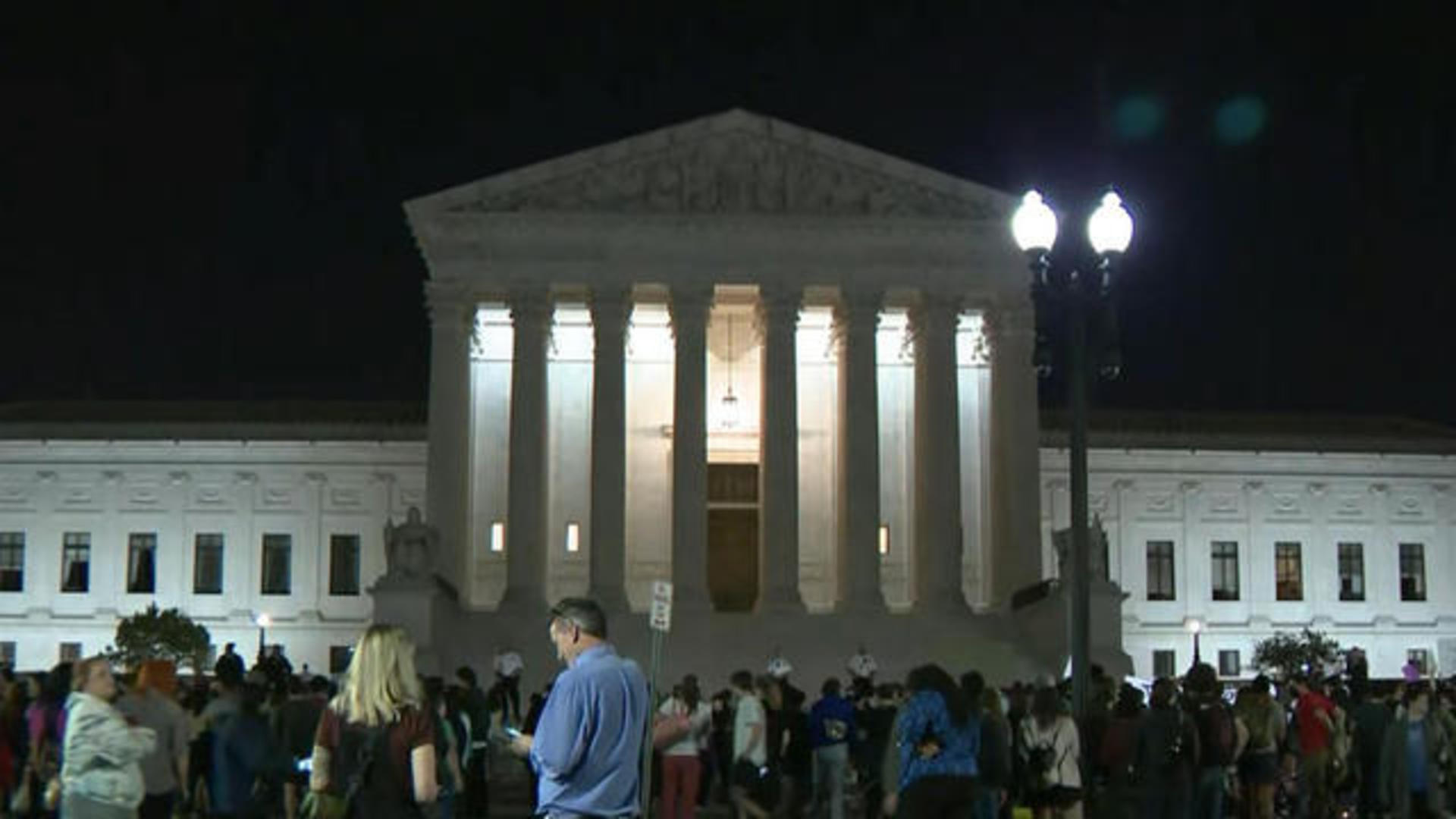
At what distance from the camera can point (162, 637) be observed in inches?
2376

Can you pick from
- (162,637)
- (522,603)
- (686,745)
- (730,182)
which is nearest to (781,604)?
(522,603)

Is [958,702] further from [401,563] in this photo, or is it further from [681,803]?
[401,563]

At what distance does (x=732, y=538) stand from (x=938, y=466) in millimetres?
8253

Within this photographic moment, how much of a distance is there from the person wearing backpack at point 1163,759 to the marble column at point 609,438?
30.8m

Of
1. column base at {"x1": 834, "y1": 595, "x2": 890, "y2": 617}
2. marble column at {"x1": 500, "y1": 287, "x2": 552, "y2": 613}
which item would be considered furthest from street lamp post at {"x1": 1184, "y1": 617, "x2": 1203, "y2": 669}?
marble column at {"x1": 500, "y1": 287, "x2": 552, "y2": 613}

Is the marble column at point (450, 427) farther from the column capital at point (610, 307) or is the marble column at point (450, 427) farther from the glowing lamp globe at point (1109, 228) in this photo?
the glowing lamp globe at point (1109, 228)

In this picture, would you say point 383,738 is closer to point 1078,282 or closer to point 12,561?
Answer: point 1078,282

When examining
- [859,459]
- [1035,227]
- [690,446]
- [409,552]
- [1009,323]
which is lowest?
[409,552]

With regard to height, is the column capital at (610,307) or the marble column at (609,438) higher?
the column capital at (610,307)

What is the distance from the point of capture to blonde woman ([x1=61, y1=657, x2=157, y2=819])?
40.4 ft

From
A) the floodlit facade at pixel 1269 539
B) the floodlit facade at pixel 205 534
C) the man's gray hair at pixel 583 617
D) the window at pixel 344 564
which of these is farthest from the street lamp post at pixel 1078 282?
the window at pixel 344 564

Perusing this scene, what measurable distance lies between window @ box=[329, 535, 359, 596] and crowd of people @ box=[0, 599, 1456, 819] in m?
37.8

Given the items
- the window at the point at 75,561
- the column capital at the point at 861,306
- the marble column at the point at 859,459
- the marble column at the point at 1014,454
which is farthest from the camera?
the window at the point at 75,561

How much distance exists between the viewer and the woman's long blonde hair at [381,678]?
32.6 feet
